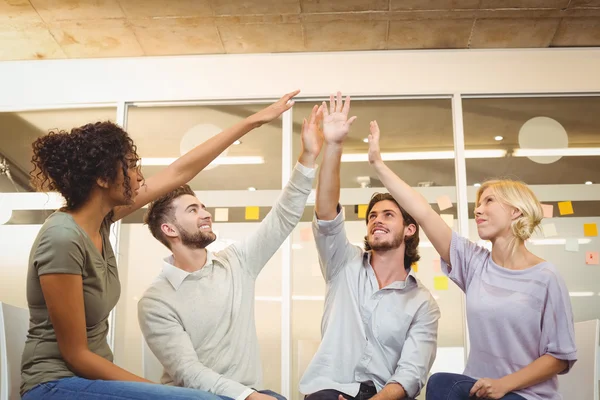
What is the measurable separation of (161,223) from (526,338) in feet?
4.65

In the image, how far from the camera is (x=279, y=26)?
405 centimetres

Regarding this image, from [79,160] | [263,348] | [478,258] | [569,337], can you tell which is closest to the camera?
[79,160]

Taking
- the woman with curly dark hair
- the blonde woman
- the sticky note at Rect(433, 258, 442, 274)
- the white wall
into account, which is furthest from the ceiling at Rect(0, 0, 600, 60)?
the woman with curly dark hair

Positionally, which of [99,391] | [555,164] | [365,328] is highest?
[555,164]

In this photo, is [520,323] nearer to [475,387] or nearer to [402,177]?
[475,387]

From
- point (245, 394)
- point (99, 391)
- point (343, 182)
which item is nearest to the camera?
point (99, 391)

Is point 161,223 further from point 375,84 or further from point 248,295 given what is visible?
point 375,84

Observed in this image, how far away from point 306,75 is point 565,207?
192 cm

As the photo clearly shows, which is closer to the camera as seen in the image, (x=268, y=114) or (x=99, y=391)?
(x=99, y=391)

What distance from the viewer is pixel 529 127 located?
13.9ft

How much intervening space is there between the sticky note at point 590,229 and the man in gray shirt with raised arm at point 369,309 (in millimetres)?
1809

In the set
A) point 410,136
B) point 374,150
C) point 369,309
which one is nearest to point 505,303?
point 369,309

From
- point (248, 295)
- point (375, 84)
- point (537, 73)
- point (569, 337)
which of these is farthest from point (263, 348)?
point (537, 73)

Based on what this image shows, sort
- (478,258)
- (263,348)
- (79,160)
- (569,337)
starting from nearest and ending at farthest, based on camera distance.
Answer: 1. (79,160)
2. (569,337)
3. (478,258)
4. (263,348)
